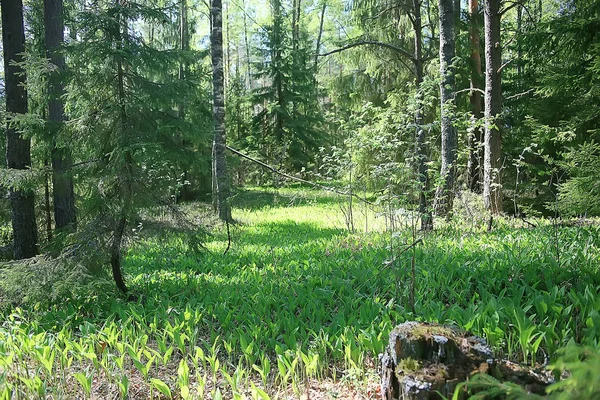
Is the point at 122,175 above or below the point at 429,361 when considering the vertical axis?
above

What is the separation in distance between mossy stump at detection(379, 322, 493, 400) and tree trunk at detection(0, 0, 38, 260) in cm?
649

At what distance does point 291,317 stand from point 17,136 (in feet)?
18.3

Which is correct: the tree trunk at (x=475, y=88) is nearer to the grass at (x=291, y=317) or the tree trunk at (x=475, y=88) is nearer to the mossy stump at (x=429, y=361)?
the grass at (x=291, y=317)

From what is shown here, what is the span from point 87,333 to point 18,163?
431 centimetres

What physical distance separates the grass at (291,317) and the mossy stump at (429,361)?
48 cm

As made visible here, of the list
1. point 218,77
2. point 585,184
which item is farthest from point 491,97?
point 218,77

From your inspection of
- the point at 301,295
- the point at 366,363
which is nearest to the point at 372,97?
the point at 301,295

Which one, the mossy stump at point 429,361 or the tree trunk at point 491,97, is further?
the tree trunk at point 491,97

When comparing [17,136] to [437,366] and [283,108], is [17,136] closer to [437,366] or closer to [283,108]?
[437,366]

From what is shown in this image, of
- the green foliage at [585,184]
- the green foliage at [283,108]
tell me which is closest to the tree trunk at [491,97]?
A: the green foliage at [585,184]

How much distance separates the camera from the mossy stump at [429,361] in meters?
2.10

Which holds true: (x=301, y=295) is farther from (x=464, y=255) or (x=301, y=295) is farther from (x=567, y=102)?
(x=567, y=102)

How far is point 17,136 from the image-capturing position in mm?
6625

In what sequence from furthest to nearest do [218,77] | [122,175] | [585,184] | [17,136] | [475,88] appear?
[475,88] < [218,77] < [17,136] < [585,184] < [122,175]
